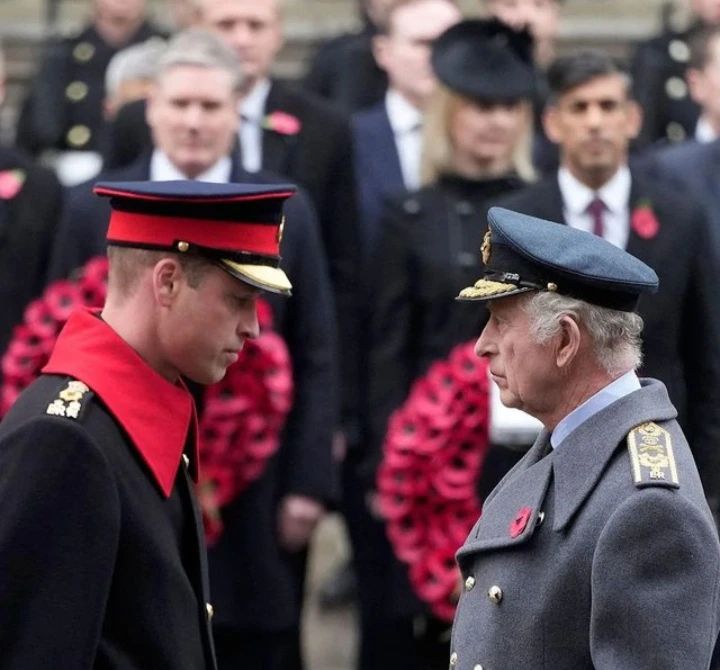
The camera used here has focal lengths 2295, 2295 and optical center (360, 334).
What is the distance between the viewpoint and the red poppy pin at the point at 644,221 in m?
7.29

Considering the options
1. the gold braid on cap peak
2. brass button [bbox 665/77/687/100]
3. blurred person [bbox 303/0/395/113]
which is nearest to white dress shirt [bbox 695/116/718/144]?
brass button [bbox 665/77/687/100]

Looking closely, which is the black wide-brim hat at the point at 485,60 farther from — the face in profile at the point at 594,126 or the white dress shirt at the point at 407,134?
the white dress shirt at the point at 407,134

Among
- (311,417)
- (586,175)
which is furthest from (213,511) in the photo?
(586,175)

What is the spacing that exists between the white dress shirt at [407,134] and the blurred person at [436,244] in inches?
34.0

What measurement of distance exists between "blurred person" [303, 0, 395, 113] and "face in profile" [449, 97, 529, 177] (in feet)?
8.94

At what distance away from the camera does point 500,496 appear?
4.52m

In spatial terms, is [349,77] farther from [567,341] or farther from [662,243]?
[567,341]

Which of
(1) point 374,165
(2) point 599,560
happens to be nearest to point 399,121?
(1) point 374,165

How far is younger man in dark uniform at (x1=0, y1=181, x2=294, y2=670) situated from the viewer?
417 cm

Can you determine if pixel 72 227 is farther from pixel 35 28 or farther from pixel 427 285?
pixel 35 28

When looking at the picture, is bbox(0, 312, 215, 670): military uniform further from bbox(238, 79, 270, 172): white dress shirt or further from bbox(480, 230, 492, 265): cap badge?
bbox(238, 79, 270, 172): white dress shirt

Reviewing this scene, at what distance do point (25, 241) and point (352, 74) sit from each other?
326 cm

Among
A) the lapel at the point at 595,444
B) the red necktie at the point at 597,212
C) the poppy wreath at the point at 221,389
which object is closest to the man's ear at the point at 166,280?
the lapel at the point at 595,444

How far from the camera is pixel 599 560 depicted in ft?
13.3
